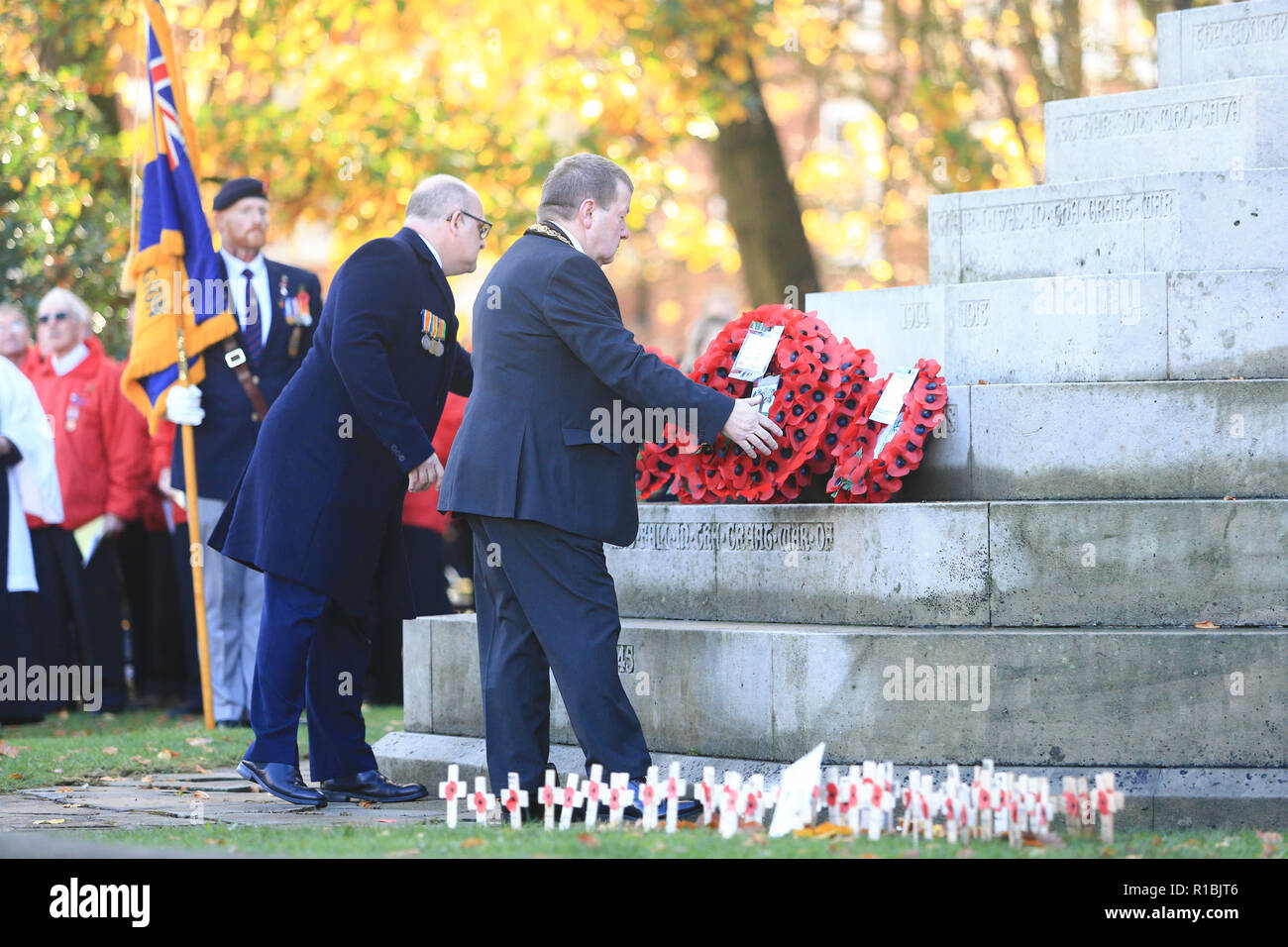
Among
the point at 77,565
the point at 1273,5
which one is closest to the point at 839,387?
the point at 1273,5

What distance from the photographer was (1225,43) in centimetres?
841

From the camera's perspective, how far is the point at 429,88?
19688 millimetres

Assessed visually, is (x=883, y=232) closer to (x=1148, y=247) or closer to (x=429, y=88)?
(x=429, y=88)

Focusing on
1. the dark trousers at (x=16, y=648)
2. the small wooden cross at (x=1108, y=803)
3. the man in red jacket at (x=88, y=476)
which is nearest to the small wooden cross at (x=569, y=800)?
the small wooden cross at (x=1108, y=803)

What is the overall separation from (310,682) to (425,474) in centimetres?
104

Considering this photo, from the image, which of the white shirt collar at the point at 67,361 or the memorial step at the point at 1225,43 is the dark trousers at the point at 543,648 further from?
the white shirt collar at the point at 67,361

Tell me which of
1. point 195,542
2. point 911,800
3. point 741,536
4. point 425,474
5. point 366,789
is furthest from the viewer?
point 195,542

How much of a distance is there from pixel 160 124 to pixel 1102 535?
628 centimetres

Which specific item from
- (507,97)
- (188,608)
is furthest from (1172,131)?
(507,97)

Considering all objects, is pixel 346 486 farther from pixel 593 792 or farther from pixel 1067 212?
pixel 1067 212

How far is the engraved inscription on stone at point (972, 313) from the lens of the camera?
774 centimetres

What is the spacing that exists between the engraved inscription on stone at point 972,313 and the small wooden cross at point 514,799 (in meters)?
3.08

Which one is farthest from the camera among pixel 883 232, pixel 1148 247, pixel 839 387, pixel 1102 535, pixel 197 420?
pixel 883 232

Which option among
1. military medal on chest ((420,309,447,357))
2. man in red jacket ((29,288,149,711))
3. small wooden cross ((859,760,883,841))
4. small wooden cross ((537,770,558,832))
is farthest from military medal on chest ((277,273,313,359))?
small wooden cross ((859,760,883,841))
